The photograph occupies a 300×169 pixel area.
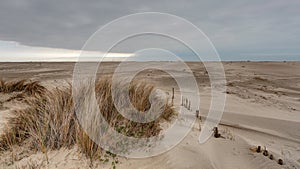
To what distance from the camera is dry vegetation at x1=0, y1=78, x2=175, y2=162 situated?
353 centimetres

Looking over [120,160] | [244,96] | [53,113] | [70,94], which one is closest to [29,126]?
[53,113]

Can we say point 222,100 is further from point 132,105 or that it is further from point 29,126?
point 29,126

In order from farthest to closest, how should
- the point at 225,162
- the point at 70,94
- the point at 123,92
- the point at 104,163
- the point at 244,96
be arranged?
the point at 244,96 < the point at 123,92 < the point at 70,94 < the point at 225,162 < the point at 104,163

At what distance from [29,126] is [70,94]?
3.08 feet

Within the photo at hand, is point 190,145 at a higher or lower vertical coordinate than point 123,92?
lower

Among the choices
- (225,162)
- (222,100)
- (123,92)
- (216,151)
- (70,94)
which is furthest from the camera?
(222,100)

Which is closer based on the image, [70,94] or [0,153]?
[0,153]

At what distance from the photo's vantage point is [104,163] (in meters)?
3.22

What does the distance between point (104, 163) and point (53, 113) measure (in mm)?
1422

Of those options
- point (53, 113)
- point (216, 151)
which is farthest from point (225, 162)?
point (53, 113)

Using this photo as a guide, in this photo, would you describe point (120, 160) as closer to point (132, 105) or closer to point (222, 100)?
point (132, 105)

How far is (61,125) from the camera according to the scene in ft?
12.1

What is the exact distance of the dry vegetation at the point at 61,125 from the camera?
353 cm

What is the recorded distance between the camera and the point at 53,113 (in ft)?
12.9
